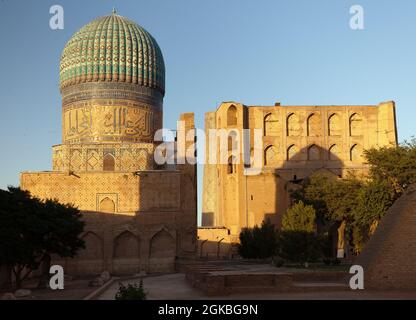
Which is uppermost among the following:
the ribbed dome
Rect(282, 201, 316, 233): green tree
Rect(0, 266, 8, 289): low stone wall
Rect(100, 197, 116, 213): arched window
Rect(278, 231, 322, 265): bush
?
the ribbed dome

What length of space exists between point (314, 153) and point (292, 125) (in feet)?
8.10

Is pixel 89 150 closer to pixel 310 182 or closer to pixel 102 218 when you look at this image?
pixel 102 218

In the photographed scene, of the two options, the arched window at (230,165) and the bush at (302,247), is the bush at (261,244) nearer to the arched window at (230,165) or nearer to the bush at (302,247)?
the bush at (302,247)

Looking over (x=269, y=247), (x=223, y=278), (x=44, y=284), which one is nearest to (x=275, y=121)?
(x=269, y=247)

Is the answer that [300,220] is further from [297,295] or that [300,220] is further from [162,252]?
[297,295]

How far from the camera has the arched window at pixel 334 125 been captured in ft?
134

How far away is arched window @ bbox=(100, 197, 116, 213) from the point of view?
28.8 m

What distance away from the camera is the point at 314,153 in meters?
40.6

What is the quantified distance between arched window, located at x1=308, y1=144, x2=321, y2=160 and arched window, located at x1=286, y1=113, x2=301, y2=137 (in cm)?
135

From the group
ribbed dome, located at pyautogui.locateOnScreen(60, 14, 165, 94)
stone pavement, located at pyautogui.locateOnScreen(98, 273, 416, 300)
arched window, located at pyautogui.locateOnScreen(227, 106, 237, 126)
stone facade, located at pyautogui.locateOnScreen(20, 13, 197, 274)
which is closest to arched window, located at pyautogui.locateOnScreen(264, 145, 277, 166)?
arched window, located at pyautogui.locateOnScreen(227, 106, 237, 126)

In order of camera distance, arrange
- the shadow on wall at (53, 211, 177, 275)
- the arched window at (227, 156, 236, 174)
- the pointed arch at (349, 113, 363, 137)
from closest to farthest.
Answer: the shadow on wall at (53, 211, 177, 275), the arched window at (227, 156, 236, 174), the pointed arch at (349, 113, 363, 137)

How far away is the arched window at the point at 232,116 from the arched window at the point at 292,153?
4287mm

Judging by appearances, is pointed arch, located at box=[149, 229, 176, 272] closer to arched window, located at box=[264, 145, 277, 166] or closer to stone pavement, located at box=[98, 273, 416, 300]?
stone pavement, located at box=[98, 273, 416, 300]
